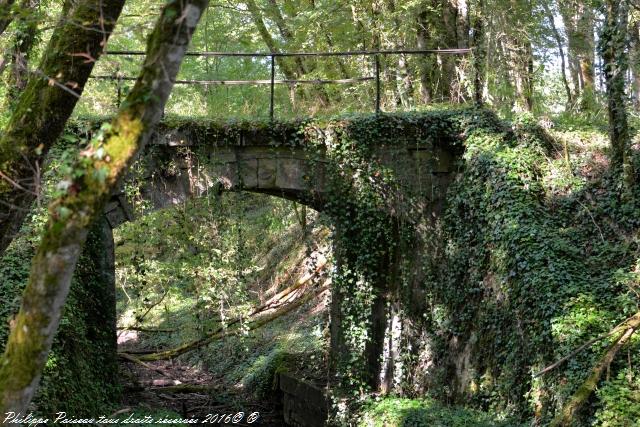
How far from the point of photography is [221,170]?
869 cm

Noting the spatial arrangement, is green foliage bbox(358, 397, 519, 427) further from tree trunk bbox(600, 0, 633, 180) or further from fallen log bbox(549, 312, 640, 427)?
tree trunk bbox(600, 0, 633, 180)

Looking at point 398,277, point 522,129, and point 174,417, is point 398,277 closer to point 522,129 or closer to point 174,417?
point 522,129

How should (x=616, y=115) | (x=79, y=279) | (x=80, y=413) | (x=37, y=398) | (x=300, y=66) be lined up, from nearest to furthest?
(x=37, y=398) → (x=80, y=413) → (x=616, y=115) → (x=79, y=279) → (x=300, y=66)

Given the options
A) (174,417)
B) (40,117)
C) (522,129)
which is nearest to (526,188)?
(522,129)

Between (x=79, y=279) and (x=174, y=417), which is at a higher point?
(x=79, y=279)

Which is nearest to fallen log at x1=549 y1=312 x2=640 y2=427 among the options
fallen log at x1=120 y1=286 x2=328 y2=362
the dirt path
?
the dirt path

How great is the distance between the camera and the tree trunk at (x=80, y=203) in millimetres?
2967

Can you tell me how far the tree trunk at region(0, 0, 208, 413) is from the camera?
2967 mm

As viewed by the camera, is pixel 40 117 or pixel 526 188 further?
pixel 526 188

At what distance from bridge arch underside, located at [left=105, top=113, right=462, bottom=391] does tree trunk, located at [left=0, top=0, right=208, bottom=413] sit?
549 centimetres

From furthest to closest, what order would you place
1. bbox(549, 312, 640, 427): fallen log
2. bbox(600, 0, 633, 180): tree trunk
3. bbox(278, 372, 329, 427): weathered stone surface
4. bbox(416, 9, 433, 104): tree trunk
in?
1. bbox(416, 9, 433, 104): tree trunk
2. bbox(278, 372, 329, 427): weathered stone surface
3. bbox(600, 0, 633, 180): tree trunk
4. bbox(549, 312, 640, 427): fallen log

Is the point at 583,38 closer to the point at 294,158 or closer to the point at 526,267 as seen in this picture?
the point at 294,158

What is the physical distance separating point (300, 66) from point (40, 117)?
1074 cm

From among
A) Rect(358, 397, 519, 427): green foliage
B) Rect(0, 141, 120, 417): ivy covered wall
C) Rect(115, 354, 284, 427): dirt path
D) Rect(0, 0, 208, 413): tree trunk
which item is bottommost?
Rect(115, 354, 284, 427): dirt path
